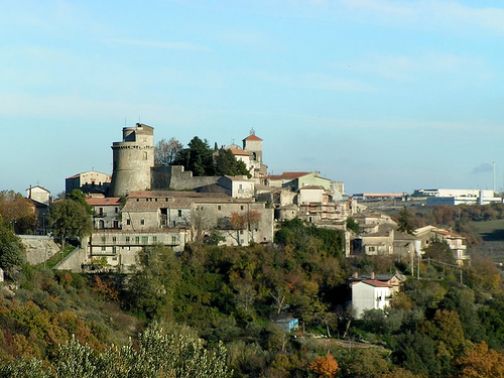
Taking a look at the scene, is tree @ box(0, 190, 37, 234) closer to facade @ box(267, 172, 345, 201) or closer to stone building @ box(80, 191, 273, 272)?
stone building @ box(80, 191, 273, 272)

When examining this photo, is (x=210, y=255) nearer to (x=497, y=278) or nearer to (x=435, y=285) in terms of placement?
(x=435, y=285)

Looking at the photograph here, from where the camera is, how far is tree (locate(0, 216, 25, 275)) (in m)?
45.3

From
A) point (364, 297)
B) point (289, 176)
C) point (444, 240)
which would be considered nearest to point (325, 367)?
point (364, 297)

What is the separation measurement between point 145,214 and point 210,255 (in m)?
3.07

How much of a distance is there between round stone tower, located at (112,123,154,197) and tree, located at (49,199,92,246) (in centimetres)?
488

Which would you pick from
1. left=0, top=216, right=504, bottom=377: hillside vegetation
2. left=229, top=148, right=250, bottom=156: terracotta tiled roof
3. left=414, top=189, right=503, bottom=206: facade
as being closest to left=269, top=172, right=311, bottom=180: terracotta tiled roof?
left=229, top=148, right=250, bottom=156: terracotta tiled roof

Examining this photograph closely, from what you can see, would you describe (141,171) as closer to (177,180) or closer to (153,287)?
(177,180)

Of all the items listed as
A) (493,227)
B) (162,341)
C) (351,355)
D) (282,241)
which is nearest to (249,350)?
(351,355)

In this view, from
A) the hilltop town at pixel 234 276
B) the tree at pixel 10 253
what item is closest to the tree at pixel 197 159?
the hilltop town at pixel 234 276

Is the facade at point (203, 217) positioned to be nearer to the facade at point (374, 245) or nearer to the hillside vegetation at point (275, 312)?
the hillside vegetation at point (275, 312)

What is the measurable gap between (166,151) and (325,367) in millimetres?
20736

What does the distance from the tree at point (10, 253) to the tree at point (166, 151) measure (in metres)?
13.3

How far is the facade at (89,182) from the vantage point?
5707 cm

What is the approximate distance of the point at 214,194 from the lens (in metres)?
52.2
